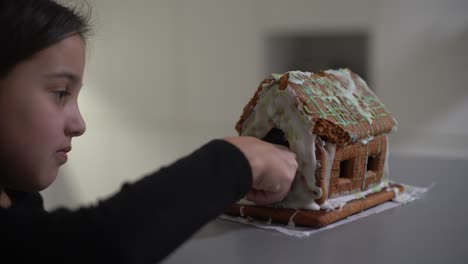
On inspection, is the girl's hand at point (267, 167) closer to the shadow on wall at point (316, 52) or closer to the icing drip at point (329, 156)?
the icing drip at point (329, 156)

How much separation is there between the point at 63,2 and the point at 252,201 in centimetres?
46

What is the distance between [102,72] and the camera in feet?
11.9

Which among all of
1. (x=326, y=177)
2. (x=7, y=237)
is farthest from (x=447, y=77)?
(x=7, y=237)

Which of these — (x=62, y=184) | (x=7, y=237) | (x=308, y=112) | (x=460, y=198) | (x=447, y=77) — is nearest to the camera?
(x=7, y=237)

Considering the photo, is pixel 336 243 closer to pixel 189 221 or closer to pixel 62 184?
pixel 189 221

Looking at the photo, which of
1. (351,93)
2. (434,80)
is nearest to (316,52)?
(434,80)

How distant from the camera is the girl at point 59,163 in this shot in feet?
1.87

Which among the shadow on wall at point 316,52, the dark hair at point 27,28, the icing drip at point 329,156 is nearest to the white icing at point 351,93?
the icing drip at point 329,156

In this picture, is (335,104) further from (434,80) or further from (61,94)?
(434,80)

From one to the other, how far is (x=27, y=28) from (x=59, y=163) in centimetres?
Answer: 19

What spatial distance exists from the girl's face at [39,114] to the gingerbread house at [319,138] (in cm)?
36

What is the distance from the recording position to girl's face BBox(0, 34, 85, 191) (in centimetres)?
66

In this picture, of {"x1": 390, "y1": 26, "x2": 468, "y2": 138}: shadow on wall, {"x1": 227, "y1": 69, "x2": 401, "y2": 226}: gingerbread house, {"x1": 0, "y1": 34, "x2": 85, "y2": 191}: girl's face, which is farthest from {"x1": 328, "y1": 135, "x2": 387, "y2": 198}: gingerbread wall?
{"x1": 390, "y1": 26, "x2": 468, "y2": 138}: shadow on wall

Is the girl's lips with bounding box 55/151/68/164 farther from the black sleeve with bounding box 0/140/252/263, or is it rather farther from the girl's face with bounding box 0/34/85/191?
the black sleeve with bounding box 0/140/252/263
